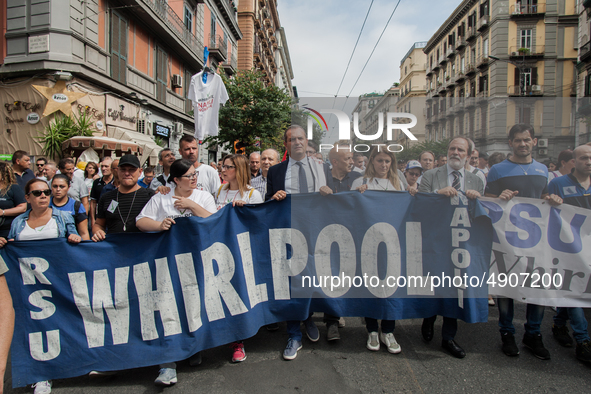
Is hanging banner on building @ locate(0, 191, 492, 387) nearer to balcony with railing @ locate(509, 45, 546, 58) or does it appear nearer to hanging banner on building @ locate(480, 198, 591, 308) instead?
hanging banner on building @ locate(480, 198, 591, 308)

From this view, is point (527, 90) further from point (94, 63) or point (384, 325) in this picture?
point (384, 325)

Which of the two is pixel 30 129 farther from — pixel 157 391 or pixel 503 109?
pixel 503 109

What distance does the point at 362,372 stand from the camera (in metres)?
3.10

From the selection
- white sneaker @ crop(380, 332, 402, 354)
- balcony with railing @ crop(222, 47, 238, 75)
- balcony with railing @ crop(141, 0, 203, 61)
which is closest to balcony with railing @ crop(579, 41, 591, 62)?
balcony with railing @ crop(222, 47, 238, 75)

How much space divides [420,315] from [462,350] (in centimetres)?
44

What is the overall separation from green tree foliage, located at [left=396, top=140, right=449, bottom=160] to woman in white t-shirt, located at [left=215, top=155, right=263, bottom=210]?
1611 mm

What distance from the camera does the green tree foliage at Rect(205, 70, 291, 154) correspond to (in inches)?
698

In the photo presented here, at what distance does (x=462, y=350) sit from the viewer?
336cm

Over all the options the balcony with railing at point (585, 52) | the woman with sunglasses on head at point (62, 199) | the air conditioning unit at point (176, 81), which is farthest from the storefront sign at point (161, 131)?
the balcony with railing at point (585, 52)

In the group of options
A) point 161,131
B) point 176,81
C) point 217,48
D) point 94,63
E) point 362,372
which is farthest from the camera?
point 217,48

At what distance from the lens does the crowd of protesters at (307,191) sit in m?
3.31

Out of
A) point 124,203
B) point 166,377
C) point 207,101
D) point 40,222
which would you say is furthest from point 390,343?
point 207,101

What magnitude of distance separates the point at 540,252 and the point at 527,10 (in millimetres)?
41935

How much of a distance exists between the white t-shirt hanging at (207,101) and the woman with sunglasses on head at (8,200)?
4395 millimetres
